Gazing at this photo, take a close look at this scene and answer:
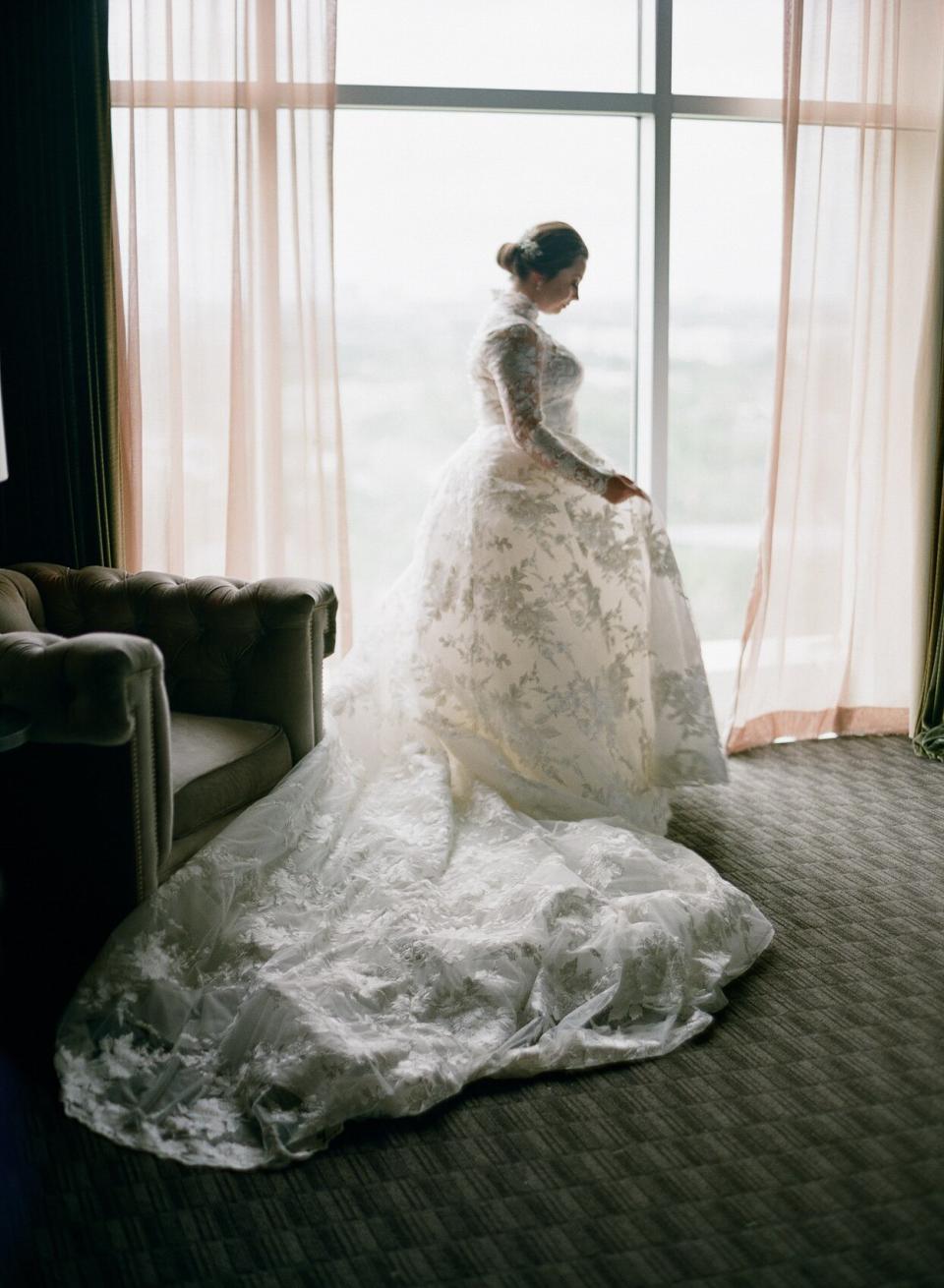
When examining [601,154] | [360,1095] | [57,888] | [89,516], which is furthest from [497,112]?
[360,1095]

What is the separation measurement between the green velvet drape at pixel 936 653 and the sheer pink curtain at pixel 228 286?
6.89 ft

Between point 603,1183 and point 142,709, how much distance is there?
1216 millimetres

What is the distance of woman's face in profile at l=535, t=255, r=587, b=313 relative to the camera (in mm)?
3385

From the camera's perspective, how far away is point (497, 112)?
156 inches

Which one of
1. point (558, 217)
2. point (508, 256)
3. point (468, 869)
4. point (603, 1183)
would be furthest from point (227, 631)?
point (558, 217)

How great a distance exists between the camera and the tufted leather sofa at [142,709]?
2346mm

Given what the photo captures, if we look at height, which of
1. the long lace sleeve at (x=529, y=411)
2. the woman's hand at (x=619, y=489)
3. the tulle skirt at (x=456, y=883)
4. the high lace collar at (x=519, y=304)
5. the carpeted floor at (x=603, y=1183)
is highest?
the high lace collar at (x=519, y=304)

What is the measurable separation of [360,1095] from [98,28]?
2.94 m

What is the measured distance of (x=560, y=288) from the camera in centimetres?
340

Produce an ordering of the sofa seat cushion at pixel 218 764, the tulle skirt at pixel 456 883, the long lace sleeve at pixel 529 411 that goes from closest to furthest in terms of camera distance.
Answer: the tulle skirt at pixel 456 883 < the sofa seat cushion at pixel 218 764 < the long lace sleeve at pixel 529 411

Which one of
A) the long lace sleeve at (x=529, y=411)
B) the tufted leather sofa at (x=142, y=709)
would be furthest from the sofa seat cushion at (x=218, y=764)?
the long lace sleeve at (x=529, y=411)

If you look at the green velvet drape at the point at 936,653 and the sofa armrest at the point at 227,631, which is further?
the green velvet drape at the point at 936,653

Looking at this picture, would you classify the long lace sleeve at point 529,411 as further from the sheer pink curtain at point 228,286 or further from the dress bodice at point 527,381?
the sheer pink curtain at point 228,286

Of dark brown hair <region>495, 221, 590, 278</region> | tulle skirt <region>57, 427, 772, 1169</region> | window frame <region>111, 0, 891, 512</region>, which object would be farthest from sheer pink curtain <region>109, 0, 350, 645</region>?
dark brown hair <region>495, 221, 590, 278</region>
